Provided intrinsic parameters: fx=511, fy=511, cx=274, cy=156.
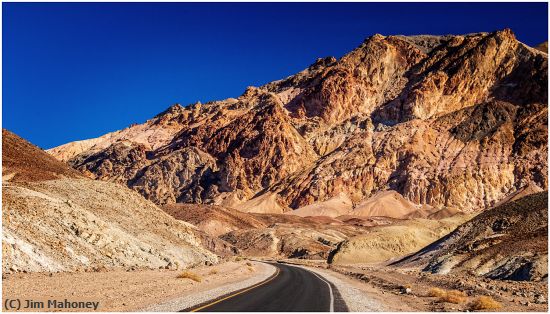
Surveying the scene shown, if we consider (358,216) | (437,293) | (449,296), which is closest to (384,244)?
(437,293)

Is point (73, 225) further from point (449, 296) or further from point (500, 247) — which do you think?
point (500, 247)

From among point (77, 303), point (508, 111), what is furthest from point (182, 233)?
point (508, 111)

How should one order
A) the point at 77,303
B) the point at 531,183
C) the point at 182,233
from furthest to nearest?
the point at 531,183 → the point at 182,233 → the point at 77,303

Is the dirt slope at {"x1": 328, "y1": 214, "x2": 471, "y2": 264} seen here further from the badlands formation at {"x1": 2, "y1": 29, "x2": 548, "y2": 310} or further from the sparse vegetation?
the sparse vegetation

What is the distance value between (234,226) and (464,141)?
98.9 m

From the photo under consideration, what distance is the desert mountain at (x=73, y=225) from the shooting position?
2915 cm

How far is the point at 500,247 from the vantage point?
42156 millimetres

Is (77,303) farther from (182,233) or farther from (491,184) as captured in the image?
(491,184)

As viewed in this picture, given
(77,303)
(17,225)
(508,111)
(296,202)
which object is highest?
(508,111)

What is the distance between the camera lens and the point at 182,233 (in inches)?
2237

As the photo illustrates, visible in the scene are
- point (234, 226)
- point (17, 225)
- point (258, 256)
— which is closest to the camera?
point (17, 225)

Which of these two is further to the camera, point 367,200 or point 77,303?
point 367,200

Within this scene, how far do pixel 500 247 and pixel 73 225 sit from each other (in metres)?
33.4

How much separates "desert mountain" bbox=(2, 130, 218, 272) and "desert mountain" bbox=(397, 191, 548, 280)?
946 inches
